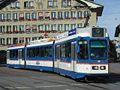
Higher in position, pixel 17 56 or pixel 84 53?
pixel 84 53

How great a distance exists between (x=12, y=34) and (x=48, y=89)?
86040 mm

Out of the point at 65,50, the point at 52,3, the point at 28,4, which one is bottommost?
the point at 65,50

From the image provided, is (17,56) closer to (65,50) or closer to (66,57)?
(65,50)

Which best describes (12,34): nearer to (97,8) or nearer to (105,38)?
(97,8)

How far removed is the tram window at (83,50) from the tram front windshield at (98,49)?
0.91ft

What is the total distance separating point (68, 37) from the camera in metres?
28.3

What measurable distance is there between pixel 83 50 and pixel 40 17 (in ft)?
267

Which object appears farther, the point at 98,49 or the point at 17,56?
Result: the point at 17,56

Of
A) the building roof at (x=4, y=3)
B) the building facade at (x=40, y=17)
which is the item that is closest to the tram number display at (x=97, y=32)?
the building facade at (x=40, y=17)

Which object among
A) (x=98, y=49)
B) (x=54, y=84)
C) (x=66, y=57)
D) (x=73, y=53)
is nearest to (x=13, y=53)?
(x=66, y=57)

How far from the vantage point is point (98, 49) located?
25125 millimetres

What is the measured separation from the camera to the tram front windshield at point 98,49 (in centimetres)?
2507

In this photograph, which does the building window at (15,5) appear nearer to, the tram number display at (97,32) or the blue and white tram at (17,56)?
the blue and white tram at (17,56)

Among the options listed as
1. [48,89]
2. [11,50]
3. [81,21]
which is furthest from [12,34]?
[48,89]
